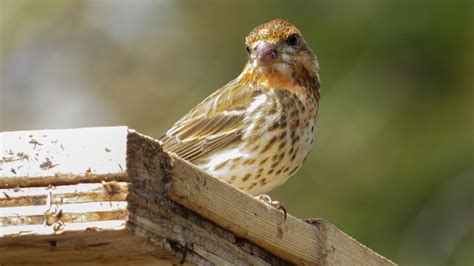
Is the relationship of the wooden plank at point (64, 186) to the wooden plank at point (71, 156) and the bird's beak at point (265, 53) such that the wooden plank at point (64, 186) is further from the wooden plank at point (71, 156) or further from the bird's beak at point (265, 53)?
the bird's beak at point (265, 53)

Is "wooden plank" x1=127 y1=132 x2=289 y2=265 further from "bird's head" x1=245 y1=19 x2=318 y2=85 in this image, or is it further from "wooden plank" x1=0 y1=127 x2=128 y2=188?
"bird's head" x1=245 y1=19 x2=318 y2=85

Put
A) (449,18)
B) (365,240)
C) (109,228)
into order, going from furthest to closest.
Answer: (449,18) < (365,240) < (109,228)

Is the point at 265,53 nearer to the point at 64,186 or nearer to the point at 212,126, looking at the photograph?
the point at 212,126

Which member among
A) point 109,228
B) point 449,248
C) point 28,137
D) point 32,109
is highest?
point 32,109

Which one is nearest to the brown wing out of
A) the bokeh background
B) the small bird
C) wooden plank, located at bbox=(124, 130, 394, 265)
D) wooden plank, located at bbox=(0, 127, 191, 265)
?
the small bird

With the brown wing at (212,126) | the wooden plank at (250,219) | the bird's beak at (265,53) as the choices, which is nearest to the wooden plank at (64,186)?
the wooden plank at (250,219)

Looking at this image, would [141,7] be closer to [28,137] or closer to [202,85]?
[202,85]

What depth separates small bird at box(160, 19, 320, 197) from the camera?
7.32 m

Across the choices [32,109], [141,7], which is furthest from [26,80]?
[141,7]

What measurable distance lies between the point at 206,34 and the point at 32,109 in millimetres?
1875

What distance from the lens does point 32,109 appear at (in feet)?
42.0

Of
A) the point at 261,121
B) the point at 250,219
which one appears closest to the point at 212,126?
the point at 261,121

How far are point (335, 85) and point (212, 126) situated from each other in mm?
4268

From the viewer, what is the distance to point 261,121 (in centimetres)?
751
